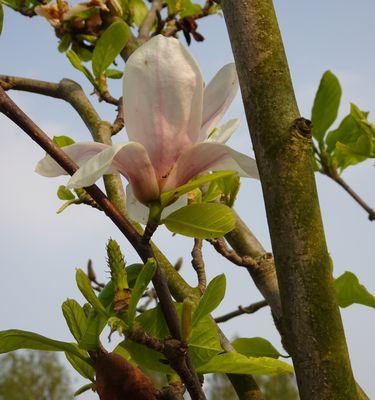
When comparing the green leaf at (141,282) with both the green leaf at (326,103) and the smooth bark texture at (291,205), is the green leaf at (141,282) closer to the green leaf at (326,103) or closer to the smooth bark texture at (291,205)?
the smooth bark texture at (291,205)

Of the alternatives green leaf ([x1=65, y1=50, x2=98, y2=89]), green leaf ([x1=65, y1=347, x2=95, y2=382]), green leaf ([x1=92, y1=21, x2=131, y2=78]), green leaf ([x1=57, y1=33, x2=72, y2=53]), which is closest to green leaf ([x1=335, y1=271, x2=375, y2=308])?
green leaf ([x1=65, y1=347, x2=95, y2=382])

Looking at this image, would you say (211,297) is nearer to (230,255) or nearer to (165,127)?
(165,127)

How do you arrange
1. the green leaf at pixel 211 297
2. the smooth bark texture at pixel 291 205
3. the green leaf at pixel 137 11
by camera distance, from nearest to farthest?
the smooth bark texture at pixel 291 205
the green leaf at pixel 211 297
the green leaf at pixel 137 11

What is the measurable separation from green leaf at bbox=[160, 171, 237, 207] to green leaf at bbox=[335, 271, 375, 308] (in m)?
0.31

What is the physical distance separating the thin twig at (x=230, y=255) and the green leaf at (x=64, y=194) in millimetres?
233

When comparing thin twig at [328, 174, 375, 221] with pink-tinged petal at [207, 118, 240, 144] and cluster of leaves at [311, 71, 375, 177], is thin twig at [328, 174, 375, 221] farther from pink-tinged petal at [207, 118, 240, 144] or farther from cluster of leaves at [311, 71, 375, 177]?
pink-tinged petal at [207, 118, 240, 144]

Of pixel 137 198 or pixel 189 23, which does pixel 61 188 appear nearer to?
pixel 137 198

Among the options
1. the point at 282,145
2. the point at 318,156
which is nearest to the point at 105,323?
the point at 282,145

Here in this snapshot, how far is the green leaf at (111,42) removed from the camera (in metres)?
0.84

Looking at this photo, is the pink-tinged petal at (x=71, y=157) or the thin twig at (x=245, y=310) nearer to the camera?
the pink-tinged petal at (x=71, y=157)

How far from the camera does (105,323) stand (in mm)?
527

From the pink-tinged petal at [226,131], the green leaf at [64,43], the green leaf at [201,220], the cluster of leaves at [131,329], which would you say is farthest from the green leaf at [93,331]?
the green leaf at [64,43]

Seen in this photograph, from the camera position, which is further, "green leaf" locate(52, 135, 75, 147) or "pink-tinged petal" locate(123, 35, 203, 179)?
"green leaf" locate(52, 135, 75, 147)

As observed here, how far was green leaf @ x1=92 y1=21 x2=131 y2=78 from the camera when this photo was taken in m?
0.84
